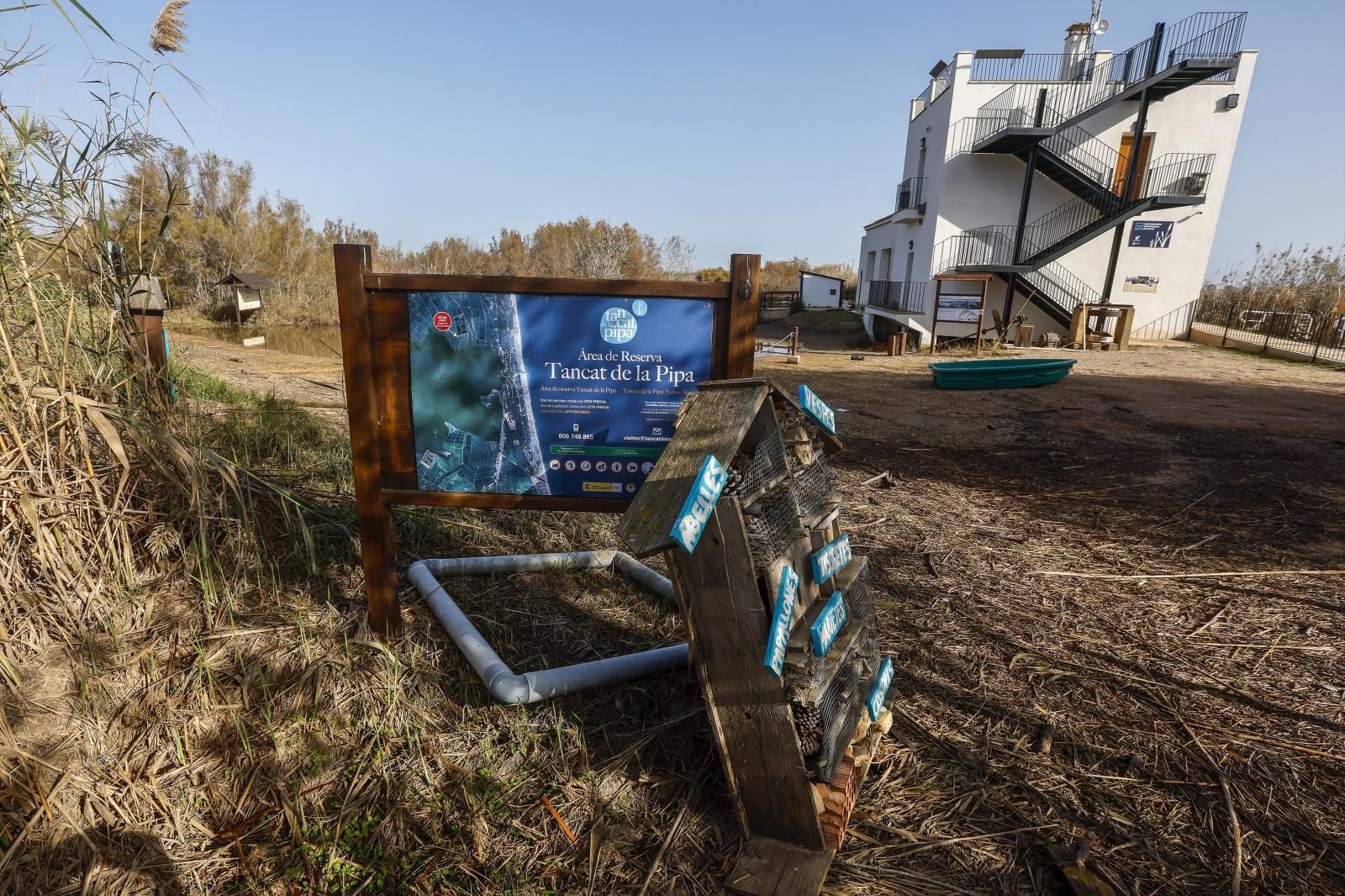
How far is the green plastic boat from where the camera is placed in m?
11.4

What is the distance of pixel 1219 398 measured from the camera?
34.2 feet

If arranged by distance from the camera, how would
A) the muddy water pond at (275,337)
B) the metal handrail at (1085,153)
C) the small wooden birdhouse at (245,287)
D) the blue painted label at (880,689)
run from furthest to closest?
the small wooden birdhouse at (245,287) < the metal handrail at (1085,153) < the muddy water pond at (275,337) < the blue painted label at (880,689)

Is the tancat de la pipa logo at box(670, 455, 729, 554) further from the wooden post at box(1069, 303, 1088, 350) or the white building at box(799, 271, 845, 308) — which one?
the white building at box(799, 271, 845, 308)

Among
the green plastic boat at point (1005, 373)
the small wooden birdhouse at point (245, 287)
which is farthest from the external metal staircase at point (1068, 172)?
the small wooden birdhouse at point (245, 287)

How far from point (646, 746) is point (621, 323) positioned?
5.23ft

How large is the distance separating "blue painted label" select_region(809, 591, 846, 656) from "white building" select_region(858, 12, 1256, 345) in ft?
66.7

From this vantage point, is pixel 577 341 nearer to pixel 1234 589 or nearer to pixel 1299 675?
pixel 1299 675

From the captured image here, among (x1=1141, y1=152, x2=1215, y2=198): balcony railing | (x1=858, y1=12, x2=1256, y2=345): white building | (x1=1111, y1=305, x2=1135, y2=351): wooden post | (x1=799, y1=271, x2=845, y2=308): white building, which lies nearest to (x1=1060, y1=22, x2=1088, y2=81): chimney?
(x1=858, y1=12, x2=1256, y2=345): white building

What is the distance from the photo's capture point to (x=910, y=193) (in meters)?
24.2

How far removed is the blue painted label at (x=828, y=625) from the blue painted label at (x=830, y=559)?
0.26 feet

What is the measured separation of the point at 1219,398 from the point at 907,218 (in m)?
14.7

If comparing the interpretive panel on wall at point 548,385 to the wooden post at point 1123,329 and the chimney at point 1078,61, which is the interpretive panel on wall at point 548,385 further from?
the chimney at point 1078,61

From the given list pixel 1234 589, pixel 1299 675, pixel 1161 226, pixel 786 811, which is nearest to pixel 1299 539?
pixel 1234 589

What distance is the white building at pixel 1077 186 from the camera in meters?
19.5
